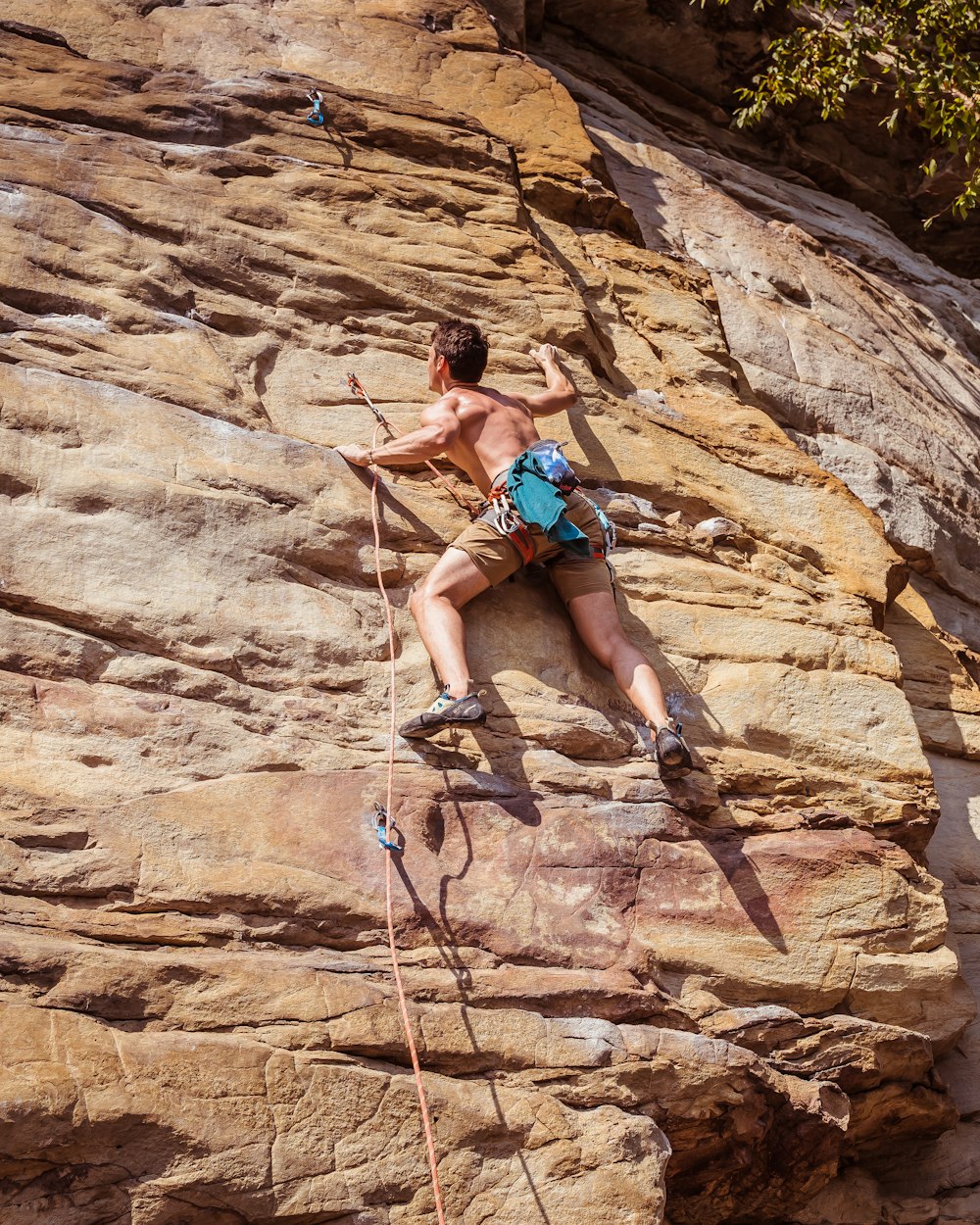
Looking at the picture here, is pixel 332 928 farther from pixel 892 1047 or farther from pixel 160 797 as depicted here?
pixel 892 1047

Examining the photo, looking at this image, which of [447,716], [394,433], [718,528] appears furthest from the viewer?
[718,528]

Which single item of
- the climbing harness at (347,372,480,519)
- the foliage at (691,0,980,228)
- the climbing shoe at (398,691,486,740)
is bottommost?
the climbing shoe at (398,691,486,740)

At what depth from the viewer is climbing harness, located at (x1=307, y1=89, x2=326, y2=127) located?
767cm

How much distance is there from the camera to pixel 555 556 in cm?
597

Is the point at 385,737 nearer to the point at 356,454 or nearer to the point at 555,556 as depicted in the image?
the point at 555,556

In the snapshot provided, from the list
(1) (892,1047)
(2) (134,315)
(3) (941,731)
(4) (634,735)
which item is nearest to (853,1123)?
(1) (892,1047)

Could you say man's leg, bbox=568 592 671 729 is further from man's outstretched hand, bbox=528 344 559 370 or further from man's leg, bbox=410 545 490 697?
man's outstretched hand, bbox=528 344 559 370

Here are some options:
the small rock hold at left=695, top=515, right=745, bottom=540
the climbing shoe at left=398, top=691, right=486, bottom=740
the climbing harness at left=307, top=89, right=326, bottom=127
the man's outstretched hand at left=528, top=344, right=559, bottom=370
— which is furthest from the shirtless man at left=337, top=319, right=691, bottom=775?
the climbing harness at left=307, top=89, right=326, bottom=127

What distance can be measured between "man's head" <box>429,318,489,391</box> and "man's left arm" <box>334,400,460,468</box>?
35cm

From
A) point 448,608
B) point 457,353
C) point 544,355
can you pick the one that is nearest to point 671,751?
point 448,608

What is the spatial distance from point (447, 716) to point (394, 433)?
79.6 inches

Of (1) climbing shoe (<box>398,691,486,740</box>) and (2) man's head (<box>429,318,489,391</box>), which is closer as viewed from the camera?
(1) climbing shoe (<box>398,691,486,740</box>)

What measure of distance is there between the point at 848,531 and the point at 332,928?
4.09m

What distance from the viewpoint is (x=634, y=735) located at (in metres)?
5.68
